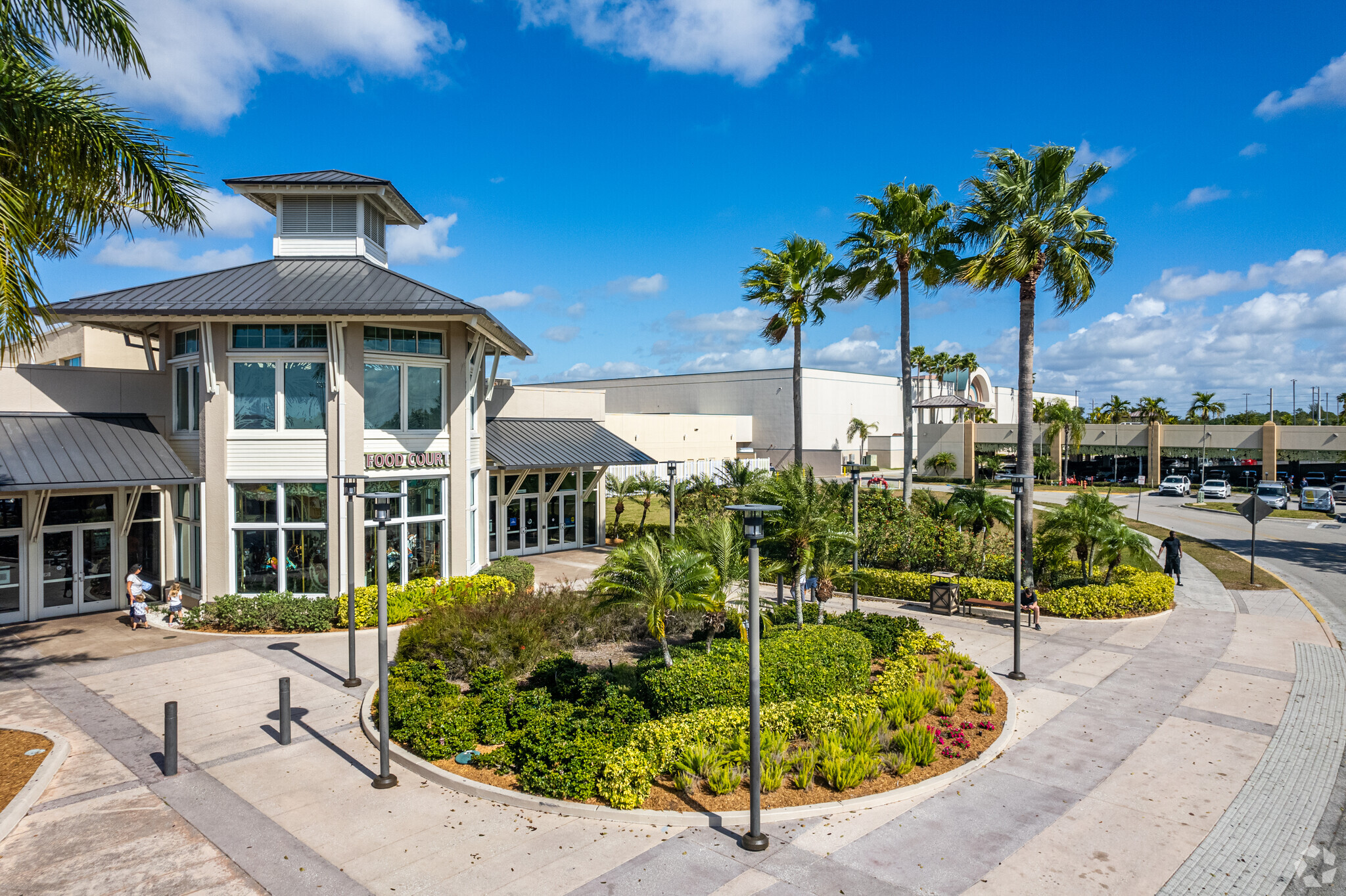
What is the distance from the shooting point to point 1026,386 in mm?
20094

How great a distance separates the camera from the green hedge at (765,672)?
35.7 ft

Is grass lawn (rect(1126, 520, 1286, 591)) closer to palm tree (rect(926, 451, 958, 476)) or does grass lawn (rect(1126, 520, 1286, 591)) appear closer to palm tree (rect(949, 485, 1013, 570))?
palm tree (rect(949, 485, 1013, 570))

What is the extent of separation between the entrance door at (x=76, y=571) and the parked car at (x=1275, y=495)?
5794cm

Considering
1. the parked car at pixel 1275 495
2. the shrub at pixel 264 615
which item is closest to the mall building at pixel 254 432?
the shrub at pixel 264 615

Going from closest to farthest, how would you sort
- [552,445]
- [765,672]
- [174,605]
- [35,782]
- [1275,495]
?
[35,782] < [765,672] < [174,605] < [552,445] < [1275,495]

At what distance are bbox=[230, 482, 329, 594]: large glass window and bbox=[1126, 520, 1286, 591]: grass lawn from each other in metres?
26.1

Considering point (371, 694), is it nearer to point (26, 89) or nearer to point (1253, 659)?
point (26, 89)

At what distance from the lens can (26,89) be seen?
990cm

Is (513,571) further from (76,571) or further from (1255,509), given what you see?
(1255,509)

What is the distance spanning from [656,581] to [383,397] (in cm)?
1025

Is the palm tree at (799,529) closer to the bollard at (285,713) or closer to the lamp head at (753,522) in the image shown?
the lamp head at (753,522)

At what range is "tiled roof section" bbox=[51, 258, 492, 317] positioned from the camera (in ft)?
56.6

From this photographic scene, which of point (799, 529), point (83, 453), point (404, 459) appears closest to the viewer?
point (799, 529)

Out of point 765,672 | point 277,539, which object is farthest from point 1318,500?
point 277,539
